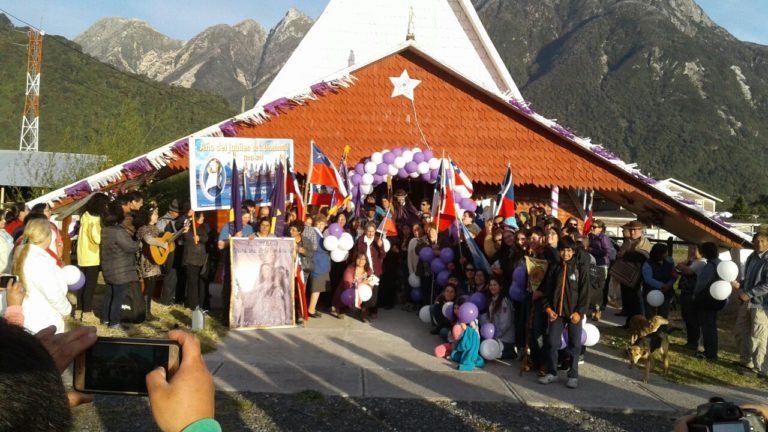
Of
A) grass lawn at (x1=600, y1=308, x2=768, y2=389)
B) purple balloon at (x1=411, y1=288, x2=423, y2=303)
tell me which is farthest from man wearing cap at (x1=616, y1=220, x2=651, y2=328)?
purple balloon at (x1=411, y1=288, x2=423, y2=303)

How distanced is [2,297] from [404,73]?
38.3 ft

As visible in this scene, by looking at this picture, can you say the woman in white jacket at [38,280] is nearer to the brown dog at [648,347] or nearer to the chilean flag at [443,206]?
the brown dog at [648,347]

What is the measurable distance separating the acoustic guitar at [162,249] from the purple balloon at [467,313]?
16.0 ft

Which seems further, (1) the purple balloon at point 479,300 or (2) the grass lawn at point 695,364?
(1) the purple balloon at point 479,300

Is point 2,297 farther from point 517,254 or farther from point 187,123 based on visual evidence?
point 187,123

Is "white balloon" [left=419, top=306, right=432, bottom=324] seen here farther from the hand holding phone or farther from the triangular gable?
the triangular gable

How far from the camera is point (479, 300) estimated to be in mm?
8500

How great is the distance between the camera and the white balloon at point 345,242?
10523mm

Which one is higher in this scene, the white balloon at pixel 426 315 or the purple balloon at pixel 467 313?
the purple balloon at pixel 467 313

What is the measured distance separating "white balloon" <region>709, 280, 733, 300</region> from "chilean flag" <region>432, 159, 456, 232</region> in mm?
4008

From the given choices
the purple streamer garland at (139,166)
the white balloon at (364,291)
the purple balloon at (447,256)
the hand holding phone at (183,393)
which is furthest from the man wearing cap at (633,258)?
the hand holding phone at (183,393)

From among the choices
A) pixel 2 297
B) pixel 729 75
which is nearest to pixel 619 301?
pixel 2 297

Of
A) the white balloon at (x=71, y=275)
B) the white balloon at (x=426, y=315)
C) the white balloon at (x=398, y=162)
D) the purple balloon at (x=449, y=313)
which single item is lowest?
the white balloon at (x=426, y=315)

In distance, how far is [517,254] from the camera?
28.4 ft
